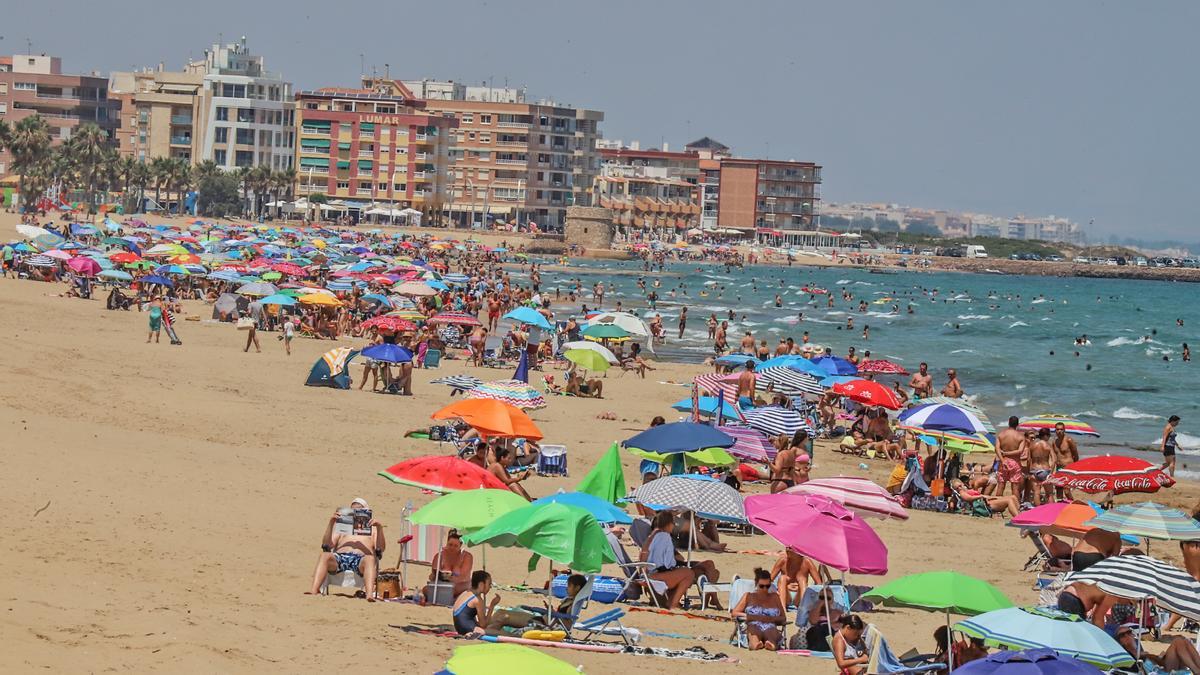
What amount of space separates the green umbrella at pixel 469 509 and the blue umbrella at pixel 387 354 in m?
11.6

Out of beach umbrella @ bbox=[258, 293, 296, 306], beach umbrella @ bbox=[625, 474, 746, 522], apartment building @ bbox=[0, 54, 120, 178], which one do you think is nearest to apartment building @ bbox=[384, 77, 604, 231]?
apartment building @ bbox=[0, 54, 120, 178]

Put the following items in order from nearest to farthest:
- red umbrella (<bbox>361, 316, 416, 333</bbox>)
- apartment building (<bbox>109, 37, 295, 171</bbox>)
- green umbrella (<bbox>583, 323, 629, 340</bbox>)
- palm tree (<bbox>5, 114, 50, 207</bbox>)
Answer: red umbrella (<bbox>361, 316, 416, 333</bbox>)
green umbrella (<bbox>583, 323, 629, 340</bbox>)
palm tree (<bbox>5, 114, 50, 207</bbox>)
apartment building (<bbox>109, 37, 295, 171</bbox>)

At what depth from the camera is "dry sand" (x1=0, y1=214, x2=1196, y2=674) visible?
9273mm

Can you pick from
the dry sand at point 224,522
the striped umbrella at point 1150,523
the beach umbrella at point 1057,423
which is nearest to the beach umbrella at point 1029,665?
the dry sand at point 224,522

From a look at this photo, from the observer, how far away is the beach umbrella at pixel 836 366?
25.7 m

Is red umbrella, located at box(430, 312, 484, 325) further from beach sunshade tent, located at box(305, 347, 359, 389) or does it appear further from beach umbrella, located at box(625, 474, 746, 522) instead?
beach umbrella, located at box(625, 474, 746, 522)

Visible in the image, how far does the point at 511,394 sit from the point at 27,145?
222 feet

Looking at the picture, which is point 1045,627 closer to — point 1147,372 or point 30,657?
point 30,657

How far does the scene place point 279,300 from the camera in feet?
105

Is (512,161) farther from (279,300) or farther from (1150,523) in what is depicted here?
(1150,523)

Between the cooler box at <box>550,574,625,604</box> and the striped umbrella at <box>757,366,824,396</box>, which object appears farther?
the striped umbrella at <box>757,366,824,396</box>

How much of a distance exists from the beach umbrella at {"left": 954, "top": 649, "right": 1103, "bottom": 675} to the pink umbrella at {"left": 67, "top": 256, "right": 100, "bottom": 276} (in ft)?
108

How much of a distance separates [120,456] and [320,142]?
99281 mm

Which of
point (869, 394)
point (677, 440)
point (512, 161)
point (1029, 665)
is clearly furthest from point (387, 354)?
point (512, 161)
